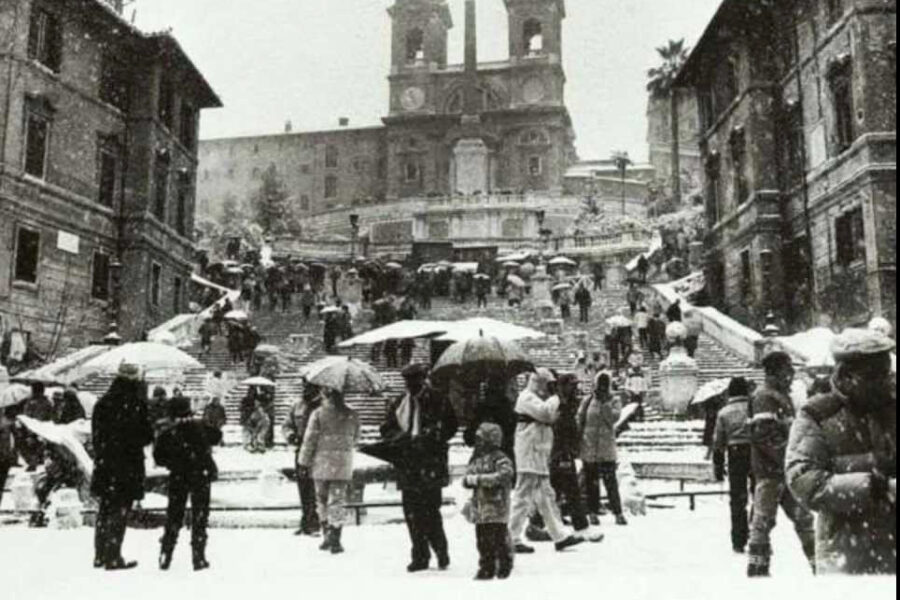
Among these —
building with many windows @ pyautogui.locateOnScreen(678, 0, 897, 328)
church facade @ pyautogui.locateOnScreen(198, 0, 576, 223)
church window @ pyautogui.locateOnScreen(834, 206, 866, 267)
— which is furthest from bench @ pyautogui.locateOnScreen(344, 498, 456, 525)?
church facade @ pyautogui.locateOnScreen(198, 0, 576, 223)

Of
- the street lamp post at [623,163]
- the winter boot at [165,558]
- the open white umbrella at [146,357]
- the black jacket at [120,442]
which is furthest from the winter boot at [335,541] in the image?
the street lamp post at [623,163]

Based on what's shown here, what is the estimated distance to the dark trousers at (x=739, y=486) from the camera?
8219 mm

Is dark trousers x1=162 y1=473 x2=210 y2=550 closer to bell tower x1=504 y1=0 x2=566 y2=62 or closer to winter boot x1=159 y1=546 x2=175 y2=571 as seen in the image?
winter boot x1=159 y1=546 x2=175 y2=571

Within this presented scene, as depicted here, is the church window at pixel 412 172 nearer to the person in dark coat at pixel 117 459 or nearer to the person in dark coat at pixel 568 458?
the person in dark coat at pixel 568 458

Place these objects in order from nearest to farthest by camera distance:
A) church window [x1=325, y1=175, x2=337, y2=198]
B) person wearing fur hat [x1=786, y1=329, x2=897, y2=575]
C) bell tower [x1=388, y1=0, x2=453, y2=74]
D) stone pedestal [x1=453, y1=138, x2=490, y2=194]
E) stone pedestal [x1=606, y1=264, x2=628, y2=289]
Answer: person wearing fur hat [x1=786, y1=329, x2=897, y2=575], stone pedestal [x1=606, y1=264, x2=628, y2=289], stone pedestal [x1=453, y1=138, x2=490, y2=194], bell tower [x1=388, y1=0, x2=453, y2=74], church window [x1=325, y1=175, x2=337, y2=198]

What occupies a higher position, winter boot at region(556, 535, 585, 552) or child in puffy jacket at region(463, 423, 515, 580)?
child in puffy jacket at region(463, 423, 515, 580)

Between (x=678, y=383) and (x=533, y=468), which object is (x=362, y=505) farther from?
(x=678, y=383)

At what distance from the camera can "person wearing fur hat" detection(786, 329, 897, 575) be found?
3.66m

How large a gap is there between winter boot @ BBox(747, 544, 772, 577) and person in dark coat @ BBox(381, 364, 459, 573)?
2340 mm

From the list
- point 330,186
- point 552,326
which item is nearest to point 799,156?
point 552,326

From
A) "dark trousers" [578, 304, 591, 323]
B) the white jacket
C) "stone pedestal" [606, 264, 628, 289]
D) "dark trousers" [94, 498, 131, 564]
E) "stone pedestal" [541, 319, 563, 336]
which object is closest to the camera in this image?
"dark trousers" [94, 498, 131, 564]

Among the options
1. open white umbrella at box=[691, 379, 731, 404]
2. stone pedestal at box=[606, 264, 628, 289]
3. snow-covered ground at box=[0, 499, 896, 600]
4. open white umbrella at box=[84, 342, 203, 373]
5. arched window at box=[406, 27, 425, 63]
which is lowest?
snow-covered ground at box=[0, 499, 896, 600]

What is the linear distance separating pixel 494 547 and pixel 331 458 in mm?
2352

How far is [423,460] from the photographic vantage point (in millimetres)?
7559
